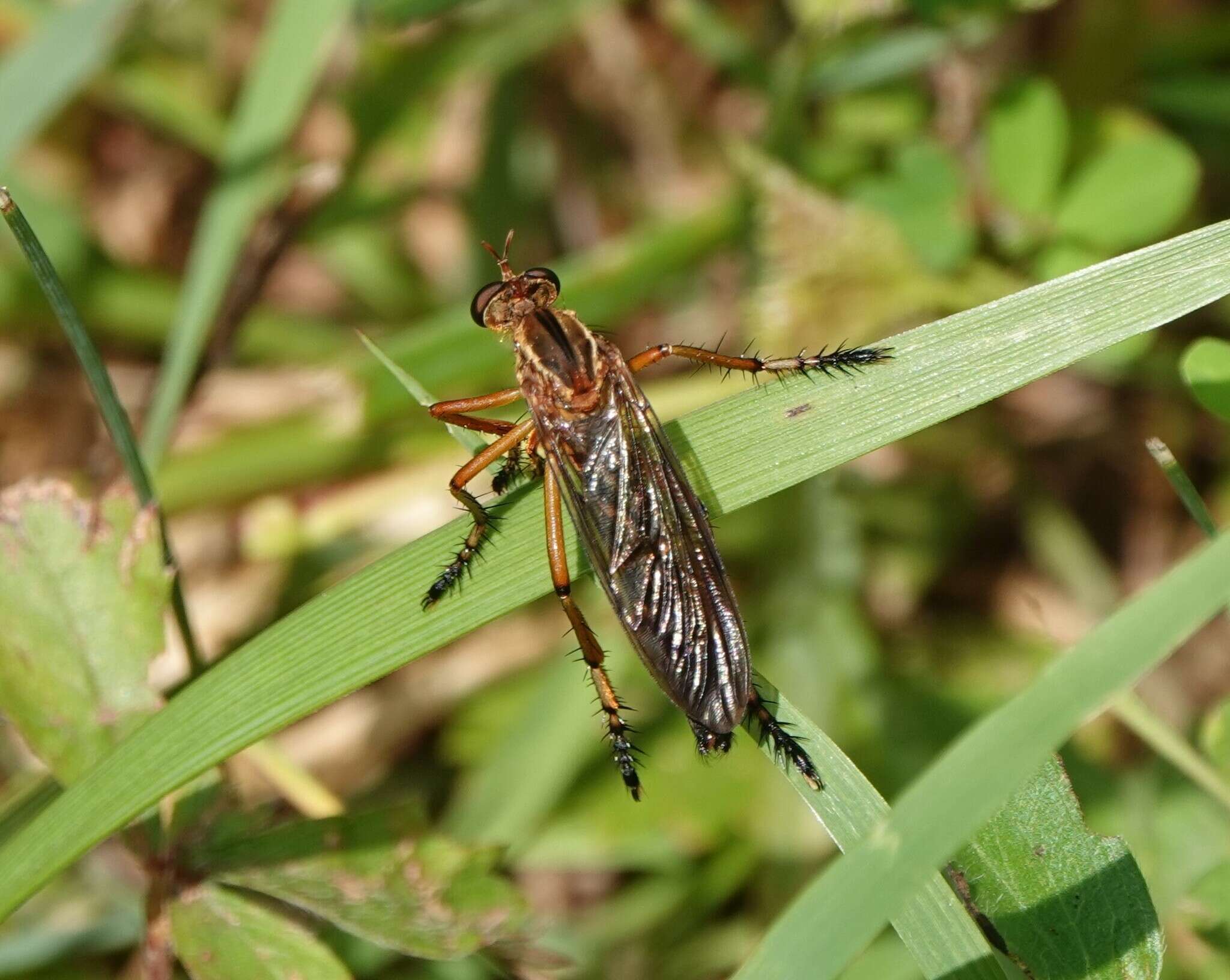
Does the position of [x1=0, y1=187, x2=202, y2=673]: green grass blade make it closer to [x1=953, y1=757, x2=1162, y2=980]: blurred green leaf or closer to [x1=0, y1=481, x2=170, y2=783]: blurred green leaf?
[x1=0, y1=481, x2=170, y2=783]: blurred green leaf

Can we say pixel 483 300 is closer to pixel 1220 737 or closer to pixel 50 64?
pixel 50 64

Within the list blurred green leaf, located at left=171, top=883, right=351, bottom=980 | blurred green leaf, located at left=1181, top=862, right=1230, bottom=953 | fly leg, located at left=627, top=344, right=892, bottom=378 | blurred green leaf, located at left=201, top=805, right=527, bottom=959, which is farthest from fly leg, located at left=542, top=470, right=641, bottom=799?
blurred green leaf, located at left=1181, top=862, right=1230, bottom=953

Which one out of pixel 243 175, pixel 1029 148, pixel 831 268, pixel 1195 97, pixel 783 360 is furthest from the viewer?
pixel 1195 97

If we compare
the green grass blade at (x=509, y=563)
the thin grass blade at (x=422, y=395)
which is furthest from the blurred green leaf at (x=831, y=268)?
the green grass blade at (x=509, y=563)

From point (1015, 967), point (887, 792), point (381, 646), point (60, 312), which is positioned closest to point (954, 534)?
point (887, 792)

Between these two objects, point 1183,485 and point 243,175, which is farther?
point 243,175

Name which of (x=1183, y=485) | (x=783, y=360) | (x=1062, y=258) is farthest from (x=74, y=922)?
(x=1062, y=258)
